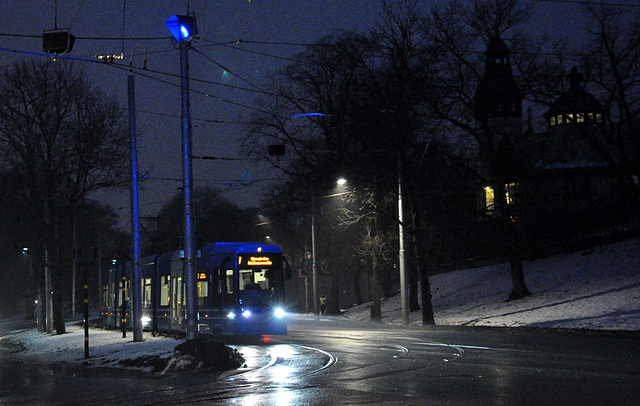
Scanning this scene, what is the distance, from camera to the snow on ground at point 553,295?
27.9 m

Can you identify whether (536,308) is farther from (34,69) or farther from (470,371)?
(34,69)

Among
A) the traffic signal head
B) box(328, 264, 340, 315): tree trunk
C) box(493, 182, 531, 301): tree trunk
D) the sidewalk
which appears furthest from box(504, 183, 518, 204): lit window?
the traffic signal head

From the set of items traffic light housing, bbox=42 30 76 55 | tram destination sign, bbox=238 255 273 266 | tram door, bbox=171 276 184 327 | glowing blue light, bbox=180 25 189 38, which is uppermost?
glowing blue light, bbox=180 25 189 38

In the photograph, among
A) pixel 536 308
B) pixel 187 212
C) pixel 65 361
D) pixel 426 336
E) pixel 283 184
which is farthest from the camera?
pixel 283 184

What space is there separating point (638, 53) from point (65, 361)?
23343mm

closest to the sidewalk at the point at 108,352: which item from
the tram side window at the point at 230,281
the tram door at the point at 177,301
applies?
the tram door at the point at 177,301

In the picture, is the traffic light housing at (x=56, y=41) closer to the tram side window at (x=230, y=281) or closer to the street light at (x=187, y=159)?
the street light at (x=187, y=159)

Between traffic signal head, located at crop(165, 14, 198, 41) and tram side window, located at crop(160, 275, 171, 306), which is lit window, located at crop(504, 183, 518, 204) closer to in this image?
tram side window, located at crop(160, 275, 171, 306)

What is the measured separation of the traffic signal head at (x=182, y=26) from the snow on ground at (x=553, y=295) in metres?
15.7

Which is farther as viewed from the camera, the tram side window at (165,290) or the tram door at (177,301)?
the tram side window at (165,290)

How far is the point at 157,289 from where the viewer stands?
32.7 metres

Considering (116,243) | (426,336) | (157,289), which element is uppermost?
(116,243)

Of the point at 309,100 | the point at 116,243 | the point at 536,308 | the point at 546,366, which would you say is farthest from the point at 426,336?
the point at 116,243

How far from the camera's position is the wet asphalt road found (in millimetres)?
11305
